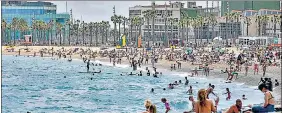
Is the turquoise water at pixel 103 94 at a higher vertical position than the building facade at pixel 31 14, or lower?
lower

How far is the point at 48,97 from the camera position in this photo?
28.0 m

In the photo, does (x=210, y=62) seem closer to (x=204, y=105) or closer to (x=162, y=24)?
(x=204, y=105)

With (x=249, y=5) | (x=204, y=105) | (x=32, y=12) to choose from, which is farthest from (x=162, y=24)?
(x=204, y=105)

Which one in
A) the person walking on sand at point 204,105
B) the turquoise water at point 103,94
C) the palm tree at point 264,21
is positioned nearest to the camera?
the person walking on sand at point 204,105

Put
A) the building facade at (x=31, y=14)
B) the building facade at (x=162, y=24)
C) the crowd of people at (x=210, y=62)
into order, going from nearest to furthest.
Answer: the crowd of people at (x=210, y=62), the building facade at (x=162, y=24), the building facade at (x=31, y=14)

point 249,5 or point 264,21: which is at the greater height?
point 249,5

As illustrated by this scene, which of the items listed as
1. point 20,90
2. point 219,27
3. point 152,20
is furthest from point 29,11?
point 20,90

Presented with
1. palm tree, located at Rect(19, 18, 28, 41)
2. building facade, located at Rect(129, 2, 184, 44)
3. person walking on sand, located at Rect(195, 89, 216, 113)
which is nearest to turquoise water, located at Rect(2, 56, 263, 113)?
person walking on sand, located at Rect(195, 89, 216, 113)

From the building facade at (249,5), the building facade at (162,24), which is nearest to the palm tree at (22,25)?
the building facade at (162,24)

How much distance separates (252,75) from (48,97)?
13922 mm

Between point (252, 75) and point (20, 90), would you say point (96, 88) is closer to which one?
point (20, 90)

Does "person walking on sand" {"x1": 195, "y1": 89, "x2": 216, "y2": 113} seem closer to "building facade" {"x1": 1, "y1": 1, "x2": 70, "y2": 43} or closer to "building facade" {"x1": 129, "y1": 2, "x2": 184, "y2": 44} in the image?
"building facade" {"x1": 129, "y1": 2, "x2": 184, "y2": 44}

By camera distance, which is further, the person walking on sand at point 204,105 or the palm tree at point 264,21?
the palm tree at point 264,21

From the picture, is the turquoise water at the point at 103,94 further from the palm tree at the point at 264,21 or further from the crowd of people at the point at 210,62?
the palm tree at the point at 264,21
